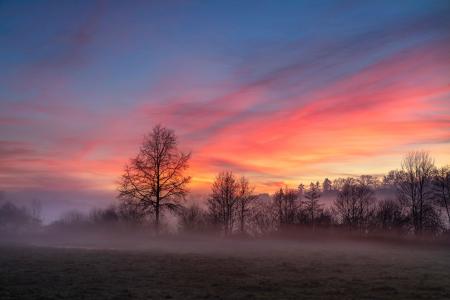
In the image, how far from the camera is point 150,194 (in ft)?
195

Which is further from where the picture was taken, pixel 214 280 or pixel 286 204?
pixel 286 204

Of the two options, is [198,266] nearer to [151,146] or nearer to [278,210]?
[151,146]

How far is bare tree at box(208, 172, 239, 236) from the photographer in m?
88.3

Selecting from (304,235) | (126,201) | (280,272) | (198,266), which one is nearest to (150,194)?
(126,201)

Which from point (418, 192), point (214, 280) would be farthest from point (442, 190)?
point (214, 280)

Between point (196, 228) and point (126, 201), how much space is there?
21568mm

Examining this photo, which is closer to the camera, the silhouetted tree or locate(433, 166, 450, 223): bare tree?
locate(433, 166, 450, 223): bare tree

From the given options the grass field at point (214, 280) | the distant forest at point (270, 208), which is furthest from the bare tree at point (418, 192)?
the grass field at point (214, 280)

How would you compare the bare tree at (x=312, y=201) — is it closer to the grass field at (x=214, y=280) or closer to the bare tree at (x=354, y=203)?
the bare tree at (x=354, y=203)

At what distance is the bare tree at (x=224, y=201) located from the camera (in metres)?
88.3

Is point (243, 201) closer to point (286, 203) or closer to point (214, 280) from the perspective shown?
point (286, 203)

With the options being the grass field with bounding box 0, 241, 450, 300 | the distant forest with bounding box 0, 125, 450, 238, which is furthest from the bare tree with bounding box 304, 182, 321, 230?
the grass field with bounding box 0, 241, 450, 300

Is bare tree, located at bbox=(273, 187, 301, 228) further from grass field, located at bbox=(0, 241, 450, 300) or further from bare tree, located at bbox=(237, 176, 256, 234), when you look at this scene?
grass field, located at bbox=(0, 241, 450, 300)

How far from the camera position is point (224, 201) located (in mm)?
89062
